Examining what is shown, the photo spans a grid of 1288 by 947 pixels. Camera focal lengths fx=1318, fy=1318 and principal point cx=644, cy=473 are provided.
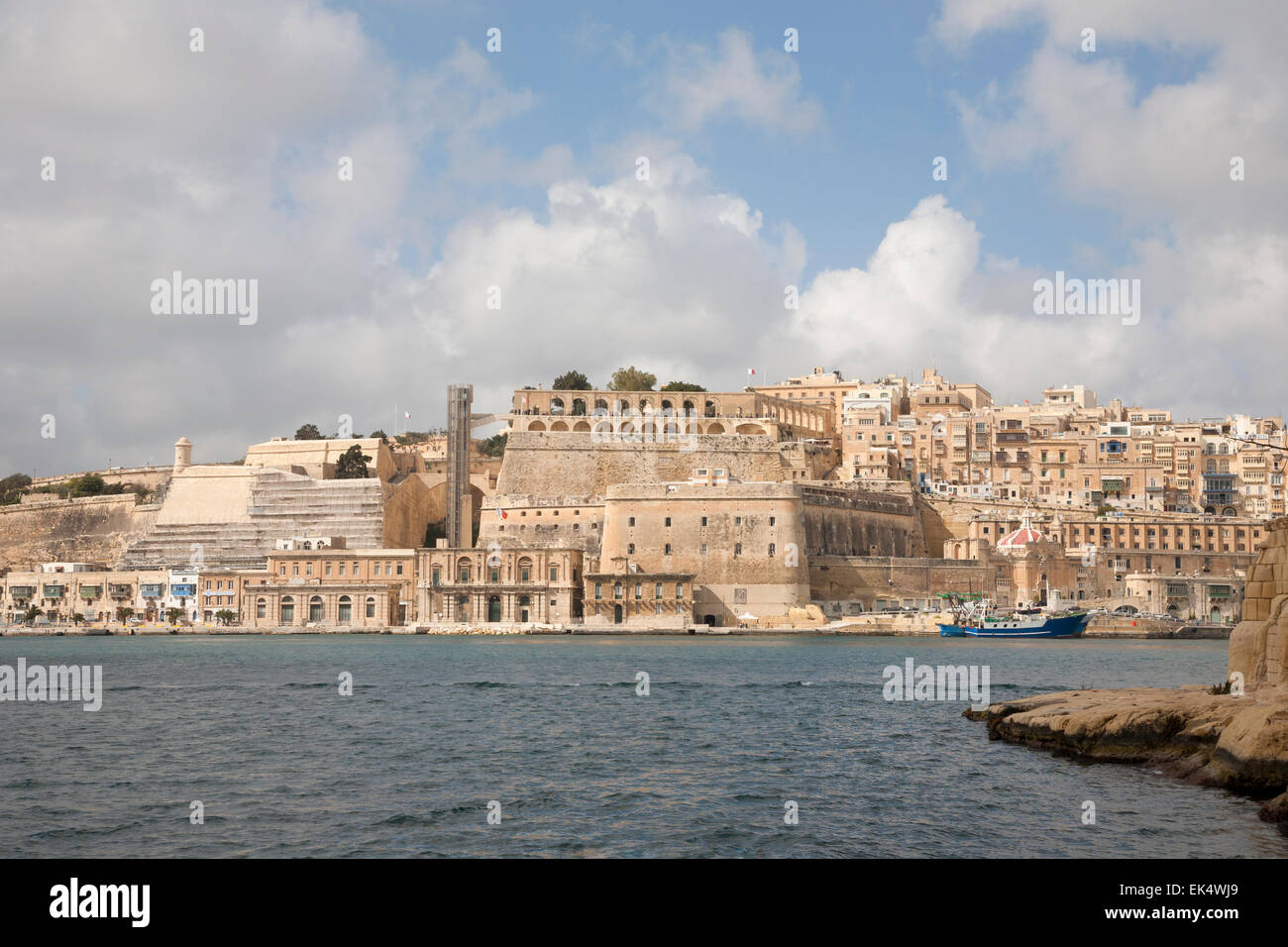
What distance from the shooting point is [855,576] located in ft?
191

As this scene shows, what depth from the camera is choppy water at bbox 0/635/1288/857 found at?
11.3 metres

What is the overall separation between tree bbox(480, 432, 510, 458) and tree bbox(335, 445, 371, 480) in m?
14.9

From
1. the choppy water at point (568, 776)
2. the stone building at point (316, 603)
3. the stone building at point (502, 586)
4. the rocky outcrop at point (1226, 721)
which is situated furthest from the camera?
the stone building at point (316, 603)

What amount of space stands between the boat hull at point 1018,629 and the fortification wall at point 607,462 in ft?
53.8

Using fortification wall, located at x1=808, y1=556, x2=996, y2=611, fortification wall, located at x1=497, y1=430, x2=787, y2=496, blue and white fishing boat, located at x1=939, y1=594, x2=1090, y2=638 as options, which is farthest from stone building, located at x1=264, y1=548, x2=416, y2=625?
blue and white fishing boat, located at x1=939, y1=594, x2=1090, y2=638

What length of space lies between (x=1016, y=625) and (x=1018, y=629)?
45 centimetres

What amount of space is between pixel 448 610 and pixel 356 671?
2288 cm

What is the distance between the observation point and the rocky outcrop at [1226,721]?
1276 cm

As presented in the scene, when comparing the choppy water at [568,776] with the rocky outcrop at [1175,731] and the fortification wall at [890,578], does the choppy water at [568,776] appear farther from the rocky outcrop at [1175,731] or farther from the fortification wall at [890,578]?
the fortification wall at [890,578]

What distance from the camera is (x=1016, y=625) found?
52969 millimetres

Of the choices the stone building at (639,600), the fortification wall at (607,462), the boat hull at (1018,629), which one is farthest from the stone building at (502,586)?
the boat hull at (1018,629)

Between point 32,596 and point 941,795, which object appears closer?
point 941,795
